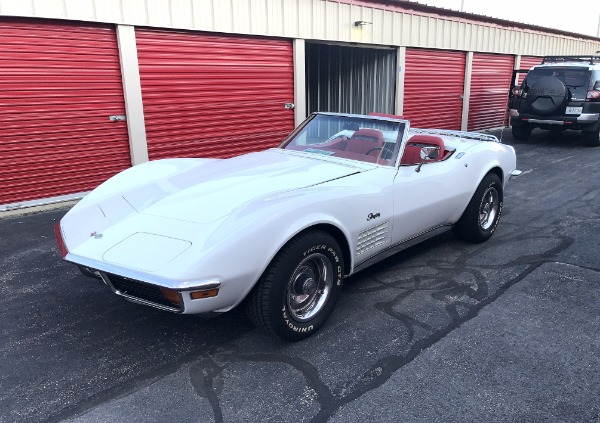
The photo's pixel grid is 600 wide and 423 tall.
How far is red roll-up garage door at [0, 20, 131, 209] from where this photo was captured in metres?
6.00

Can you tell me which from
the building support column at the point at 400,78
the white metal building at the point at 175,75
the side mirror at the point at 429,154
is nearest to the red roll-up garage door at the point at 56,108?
the white metal building at the point at 175,75

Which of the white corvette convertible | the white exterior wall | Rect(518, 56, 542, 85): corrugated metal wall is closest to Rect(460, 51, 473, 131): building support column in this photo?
the white exterior wall

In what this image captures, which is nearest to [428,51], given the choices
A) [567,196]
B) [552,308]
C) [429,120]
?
[429,120]

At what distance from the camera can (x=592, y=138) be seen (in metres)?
11.4

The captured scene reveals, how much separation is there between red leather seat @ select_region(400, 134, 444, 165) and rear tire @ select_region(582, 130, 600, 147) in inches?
356

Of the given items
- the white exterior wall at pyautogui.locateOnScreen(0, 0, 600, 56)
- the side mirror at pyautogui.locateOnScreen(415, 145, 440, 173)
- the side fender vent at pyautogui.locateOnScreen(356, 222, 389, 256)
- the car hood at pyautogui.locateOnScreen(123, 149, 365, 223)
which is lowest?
the side fender vent at pyautogui.locateOnScreen(356, 222, 389, 256)

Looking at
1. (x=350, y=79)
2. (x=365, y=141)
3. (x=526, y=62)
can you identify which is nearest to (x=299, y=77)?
(x=350, y=79)

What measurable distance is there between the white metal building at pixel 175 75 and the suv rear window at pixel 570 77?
96.3 inches

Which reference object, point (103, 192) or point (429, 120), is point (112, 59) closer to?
point (103, 192)

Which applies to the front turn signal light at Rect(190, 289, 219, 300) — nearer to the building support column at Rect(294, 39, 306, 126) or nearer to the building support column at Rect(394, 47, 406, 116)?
the building support column at Rect(294, 39, 306, 126)

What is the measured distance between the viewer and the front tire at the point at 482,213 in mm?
4633

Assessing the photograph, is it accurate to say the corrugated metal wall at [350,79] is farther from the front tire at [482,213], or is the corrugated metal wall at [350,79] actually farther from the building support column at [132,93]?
the front tire at [482,213]

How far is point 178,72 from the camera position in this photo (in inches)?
293

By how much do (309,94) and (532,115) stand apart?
5390 millimetres
